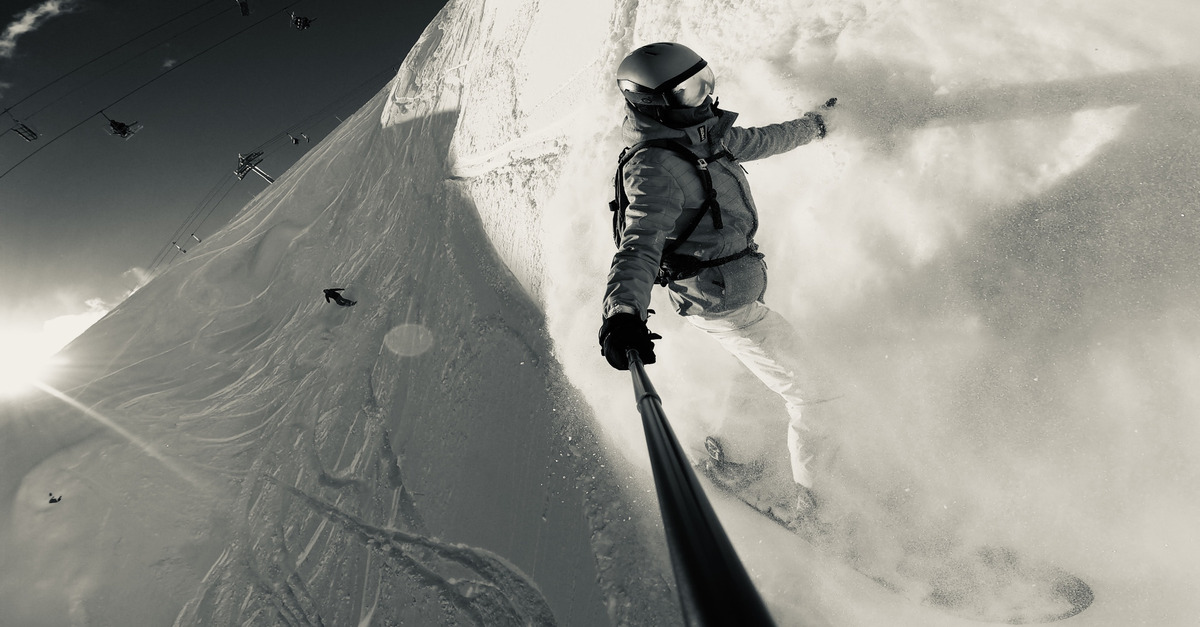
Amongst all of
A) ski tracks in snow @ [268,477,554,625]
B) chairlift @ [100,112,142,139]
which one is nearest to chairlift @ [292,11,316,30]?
chairlift @ [100,112,142,139]

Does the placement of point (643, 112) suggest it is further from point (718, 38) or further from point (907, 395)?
point (718, 38)

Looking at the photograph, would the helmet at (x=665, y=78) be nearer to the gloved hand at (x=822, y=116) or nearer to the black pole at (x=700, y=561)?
the gloved hand at (x=822, y=116)

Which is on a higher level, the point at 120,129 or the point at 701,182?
the point at 120,129

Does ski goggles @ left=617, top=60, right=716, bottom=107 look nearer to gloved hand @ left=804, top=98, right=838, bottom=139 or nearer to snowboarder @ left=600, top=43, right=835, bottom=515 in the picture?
snowboarder @ left=600, top=43, right=835, bottom=515

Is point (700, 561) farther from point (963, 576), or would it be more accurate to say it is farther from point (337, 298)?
point (337, 298)

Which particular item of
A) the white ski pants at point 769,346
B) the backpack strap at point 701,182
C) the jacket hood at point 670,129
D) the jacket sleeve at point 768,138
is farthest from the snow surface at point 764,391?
the jacket hood at point 670,129

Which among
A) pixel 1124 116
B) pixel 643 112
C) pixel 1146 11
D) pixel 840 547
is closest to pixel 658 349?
pixel 840 547

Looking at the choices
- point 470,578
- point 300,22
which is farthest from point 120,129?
point 470,578

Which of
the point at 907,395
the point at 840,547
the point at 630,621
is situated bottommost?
the point at 630,621
